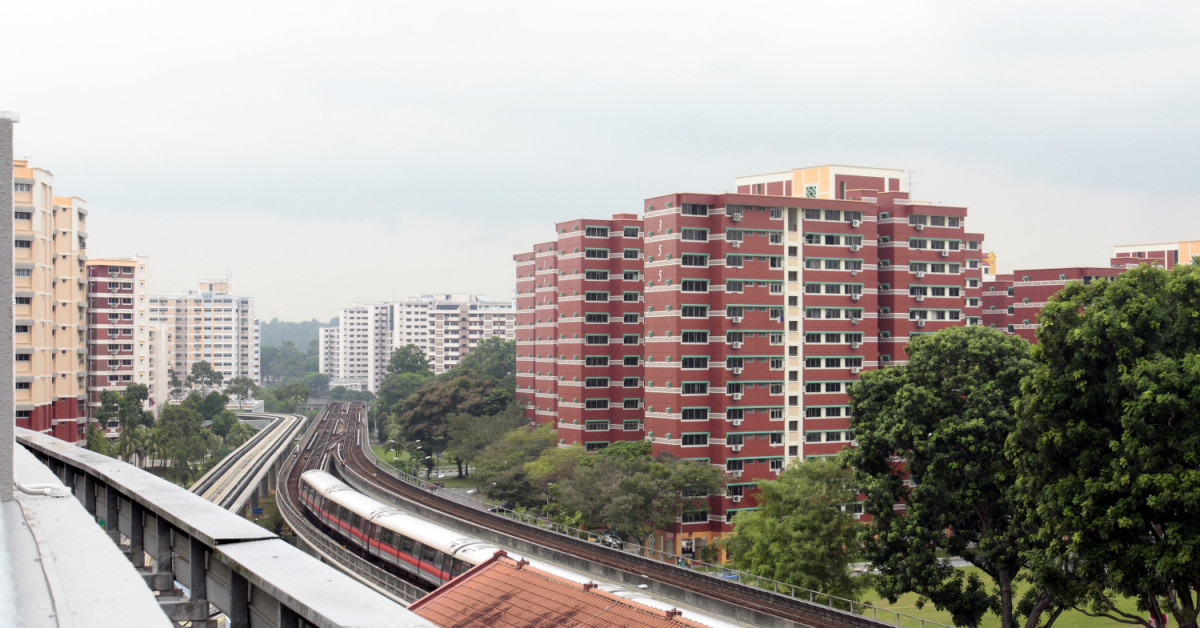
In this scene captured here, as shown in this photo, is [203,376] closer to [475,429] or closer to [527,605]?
[475,429]

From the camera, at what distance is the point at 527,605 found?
64.6 feet

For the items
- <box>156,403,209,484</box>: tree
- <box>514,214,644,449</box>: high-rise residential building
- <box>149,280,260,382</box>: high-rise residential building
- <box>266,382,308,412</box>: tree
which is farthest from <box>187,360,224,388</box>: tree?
<box>514,214,644,449</box>: high-rise residential building

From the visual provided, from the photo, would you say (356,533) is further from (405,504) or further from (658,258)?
(658,258)

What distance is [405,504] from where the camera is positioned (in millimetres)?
48688

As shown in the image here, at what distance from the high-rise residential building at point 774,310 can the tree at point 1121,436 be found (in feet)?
89.3

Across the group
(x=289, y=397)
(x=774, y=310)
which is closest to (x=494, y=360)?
(x=289, y=397)

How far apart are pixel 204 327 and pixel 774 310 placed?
14177cm

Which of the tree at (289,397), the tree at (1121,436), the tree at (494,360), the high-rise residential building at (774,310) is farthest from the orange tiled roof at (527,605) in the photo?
the tree at (289,397)

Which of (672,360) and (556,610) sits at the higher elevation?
(672,360)

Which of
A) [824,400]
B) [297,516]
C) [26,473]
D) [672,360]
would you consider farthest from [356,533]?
[26,473]

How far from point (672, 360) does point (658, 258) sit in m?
5.80

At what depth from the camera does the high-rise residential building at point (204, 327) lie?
169m

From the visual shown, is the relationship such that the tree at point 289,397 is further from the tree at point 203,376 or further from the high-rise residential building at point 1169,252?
the high-rise residential building at point 1169,252

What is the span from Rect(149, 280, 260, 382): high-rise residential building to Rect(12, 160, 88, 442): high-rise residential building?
10291cm
